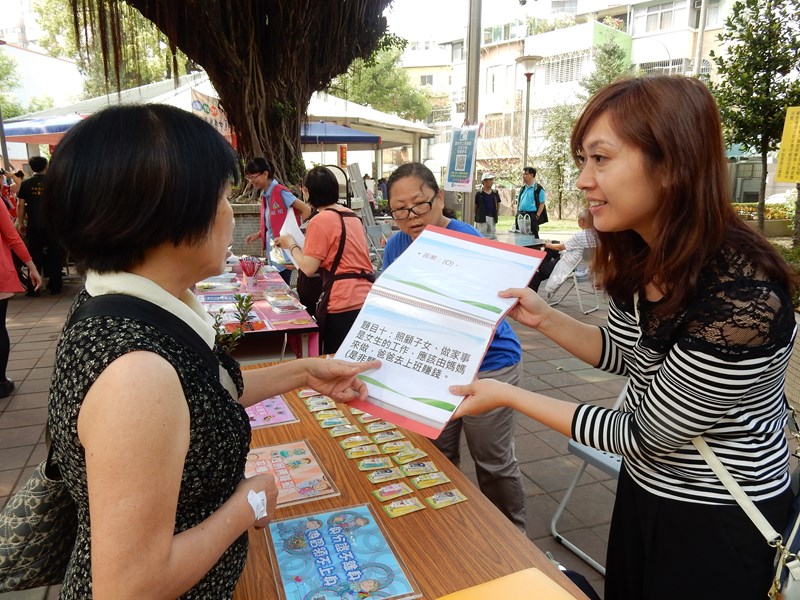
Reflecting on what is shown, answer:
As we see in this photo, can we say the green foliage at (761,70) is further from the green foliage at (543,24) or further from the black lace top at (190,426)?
the green foliage at (543,24)

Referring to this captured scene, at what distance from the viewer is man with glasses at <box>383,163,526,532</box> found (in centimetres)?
215

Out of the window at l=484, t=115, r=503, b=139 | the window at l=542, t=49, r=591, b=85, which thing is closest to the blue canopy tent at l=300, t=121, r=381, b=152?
the window at l=484, t=115, r=503, b=139

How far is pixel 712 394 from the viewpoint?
962mm

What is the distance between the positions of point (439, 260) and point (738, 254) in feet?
2.34

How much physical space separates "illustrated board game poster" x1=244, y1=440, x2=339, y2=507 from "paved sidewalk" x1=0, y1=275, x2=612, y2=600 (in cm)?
136

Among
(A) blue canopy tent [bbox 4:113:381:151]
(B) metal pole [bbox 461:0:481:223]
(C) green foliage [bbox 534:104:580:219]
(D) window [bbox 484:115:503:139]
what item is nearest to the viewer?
(B) metal pole [bbox 461:0:481:223]

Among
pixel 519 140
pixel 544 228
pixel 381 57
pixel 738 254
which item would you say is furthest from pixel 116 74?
pixel 381 57

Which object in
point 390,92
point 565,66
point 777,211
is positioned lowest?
point 777,211

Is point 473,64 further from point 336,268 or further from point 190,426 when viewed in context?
point 190,426

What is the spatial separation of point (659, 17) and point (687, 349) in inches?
1290

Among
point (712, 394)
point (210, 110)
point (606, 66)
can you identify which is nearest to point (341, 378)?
point (712, 394)

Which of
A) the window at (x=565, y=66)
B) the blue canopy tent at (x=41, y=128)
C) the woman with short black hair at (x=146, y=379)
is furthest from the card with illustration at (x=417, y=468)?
the window at (x=565, y=66)

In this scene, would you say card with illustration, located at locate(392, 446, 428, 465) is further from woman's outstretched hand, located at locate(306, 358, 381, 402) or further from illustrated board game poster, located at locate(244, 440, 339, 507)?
woman's outstretched hand, located at locate(306, 358, 381, 402)

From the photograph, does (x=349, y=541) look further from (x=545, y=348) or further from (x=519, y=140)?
(x=519, y=140)
